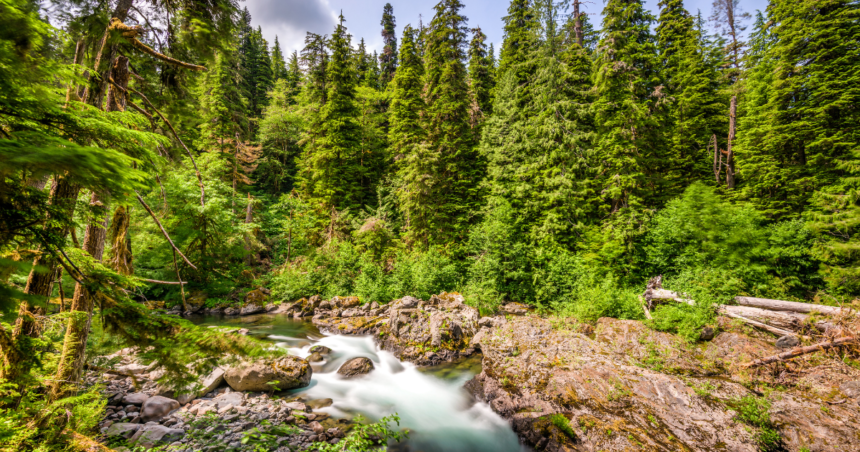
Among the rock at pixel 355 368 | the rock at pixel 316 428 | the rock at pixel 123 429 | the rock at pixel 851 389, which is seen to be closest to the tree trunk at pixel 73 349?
the rock at pixel 123 429

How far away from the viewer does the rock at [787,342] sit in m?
6.29

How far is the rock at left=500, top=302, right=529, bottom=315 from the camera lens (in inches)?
477

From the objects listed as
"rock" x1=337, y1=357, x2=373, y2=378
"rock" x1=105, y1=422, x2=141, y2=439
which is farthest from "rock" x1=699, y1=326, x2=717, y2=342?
"rock" x1=105, y1=422, x2=141, y2=439

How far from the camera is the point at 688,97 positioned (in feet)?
59.5

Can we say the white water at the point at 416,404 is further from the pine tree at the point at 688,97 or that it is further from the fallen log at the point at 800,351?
the pine tree at the point at 688,97

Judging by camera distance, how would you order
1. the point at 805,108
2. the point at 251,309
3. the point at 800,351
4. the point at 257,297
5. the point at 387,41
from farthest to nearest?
the point at 387,41 < the point at 257,297 < the point at 251,309 < the point at 805,108 < the point at 800,351

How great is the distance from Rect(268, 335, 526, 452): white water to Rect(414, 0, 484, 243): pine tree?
336 inches

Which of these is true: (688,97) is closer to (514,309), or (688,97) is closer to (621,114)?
(621,114)

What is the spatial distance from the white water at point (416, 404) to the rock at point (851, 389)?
18.6ft

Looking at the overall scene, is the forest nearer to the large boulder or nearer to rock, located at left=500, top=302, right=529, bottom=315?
rock, located at left=500, top=302, right=529, bottom=315

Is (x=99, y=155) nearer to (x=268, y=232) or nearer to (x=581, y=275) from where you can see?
(x=581, y=275)

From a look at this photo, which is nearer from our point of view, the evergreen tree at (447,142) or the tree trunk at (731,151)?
the tree trunk at (731,151)

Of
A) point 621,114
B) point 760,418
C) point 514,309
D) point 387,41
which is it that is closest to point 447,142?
point 621,114

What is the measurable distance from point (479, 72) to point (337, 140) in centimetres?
1156
